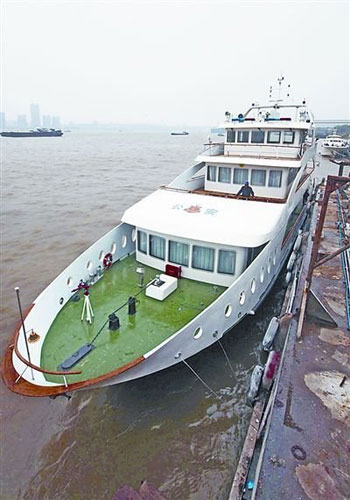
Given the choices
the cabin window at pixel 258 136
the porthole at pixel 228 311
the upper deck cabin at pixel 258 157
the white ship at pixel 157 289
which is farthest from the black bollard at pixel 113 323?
the cabin window at pixel 258 136

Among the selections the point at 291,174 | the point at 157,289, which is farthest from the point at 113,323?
the point at 291,174

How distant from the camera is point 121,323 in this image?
8.27 metres

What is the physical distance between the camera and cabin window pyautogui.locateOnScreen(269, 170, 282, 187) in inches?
532

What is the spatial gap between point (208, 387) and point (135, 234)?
5644mm

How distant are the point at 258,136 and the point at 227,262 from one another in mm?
8598

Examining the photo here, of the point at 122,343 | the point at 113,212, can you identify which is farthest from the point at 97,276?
the point at 113,212

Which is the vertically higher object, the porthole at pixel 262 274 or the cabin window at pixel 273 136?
the cabin window at pixel 273 136

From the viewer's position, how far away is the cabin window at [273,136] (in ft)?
51.0

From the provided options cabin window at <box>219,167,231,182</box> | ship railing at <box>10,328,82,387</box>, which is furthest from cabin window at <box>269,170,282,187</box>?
ship railing at <box>10,328,82,387</box>

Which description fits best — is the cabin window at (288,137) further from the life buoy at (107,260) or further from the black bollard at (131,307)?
the black bollard at (131,307)

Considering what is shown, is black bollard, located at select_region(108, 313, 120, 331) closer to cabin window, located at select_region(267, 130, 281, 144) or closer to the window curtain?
the window curtain

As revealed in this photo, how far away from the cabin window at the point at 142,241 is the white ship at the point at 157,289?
0.05 m

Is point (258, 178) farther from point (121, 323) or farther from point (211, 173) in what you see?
point (121, 323)

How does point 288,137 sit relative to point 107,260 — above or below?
above
